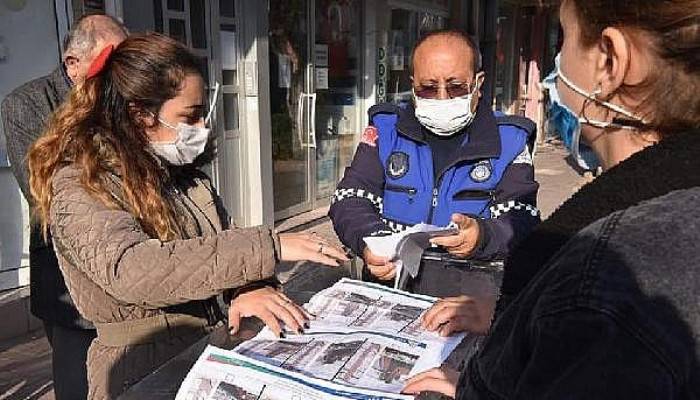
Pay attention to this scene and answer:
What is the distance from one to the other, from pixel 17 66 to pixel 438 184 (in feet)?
9.77

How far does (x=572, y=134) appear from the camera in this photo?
3.66 feet

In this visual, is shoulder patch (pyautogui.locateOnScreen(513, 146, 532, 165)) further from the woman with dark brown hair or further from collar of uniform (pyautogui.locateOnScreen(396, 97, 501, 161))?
the woman with dark brown hair

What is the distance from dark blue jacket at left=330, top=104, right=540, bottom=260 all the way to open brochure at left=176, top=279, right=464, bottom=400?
0.37m

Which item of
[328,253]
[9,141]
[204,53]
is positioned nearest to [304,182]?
[204,53]

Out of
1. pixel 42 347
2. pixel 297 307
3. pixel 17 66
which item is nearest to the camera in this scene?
pixel 297 307

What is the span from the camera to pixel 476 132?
2.09 m

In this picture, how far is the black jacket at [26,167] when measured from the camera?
7.18 feet

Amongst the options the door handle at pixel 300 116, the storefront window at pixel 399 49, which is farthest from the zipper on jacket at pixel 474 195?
the storefront window at pixel 399 49

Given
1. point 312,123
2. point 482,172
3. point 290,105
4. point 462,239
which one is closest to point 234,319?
point 462,239

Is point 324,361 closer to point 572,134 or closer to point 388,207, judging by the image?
point 572,134

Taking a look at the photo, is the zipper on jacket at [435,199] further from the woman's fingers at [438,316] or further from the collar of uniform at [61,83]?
the collar of uniform at [61,83]

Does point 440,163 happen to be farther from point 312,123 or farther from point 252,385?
A: point 312,123

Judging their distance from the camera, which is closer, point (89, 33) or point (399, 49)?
point (89, 33)

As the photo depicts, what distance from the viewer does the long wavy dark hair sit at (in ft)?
4.93
